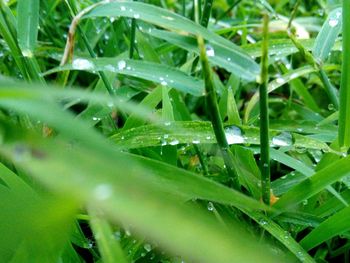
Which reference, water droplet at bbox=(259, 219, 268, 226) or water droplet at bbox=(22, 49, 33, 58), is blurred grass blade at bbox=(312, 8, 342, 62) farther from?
water droplet at bbox=(22, 49, 33, 58)

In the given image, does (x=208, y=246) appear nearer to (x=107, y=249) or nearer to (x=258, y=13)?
(x=107, y=249)

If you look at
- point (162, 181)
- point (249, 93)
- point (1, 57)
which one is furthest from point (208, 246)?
point (249, 93)

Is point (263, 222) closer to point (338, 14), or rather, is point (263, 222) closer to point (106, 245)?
Answer: point (106, 245)

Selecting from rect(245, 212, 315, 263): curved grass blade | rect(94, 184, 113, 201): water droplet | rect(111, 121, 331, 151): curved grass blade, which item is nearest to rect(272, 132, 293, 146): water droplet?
rect(111, 121, 331, 151): curved grass blade

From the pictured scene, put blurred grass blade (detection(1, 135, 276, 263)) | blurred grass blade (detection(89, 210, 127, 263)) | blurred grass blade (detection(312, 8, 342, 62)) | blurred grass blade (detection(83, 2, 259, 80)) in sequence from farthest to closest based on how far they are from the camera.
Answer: blurred grass blade (detection(312, 8, 342, 62)) < blurred grass blade (detection(83, 2, 259, 80)) < blurred grass blade (detection(89, 210, 127, 263)) < blurred grass blade (detection(1, 135, 276, 263))

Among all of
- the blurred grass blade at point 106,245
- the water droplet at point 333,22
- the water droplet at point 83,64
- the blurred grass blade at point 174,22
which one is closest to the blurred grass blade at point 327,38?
the water droplet at point 333,22
